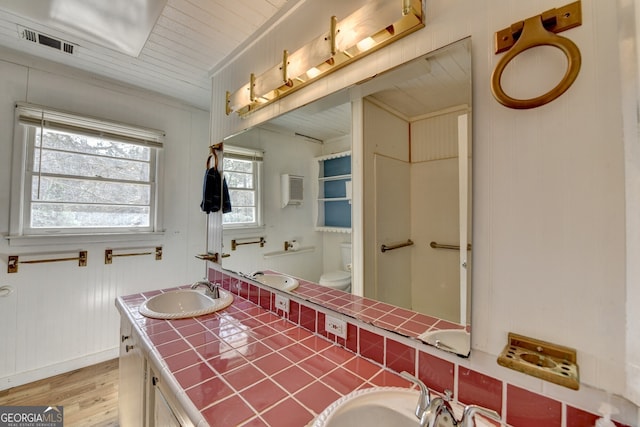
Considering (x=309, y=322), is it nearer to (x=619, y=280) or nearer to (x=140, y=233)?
(x=619, y=280)

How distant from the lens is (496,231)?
691 mm

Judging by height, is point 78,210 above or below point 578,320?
above

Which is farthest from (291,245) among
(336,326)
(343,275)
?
(336,326)

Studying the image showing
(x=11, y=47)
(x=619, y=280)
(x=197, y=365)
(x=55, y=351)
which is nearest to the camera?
(x=619, y=280)

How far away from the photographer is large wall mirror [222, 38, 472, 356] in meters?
0.79

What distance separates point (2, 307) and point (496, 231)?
119 inches

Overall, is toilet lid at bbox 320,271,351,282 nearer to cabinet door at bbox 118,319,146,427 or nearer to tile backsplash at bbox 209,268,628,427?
tile backsplash at bbox 209,268,628,427

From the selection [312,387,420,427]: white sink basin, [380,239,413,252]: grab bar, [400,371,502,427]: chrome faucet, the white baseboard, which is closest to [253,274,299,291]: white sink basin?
[380,239,413,252]: grab bar

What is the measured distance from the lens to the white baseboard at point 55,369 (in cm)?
185

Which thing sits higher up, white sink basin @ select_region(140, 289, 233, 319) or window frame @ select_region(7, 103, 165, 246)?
window frame @ select_region(7, 103, 165, 246)

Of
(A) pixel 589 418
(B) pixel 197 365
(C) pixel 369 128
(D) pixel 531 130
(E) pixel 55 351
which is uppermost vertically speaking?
(C) pixel 369 128

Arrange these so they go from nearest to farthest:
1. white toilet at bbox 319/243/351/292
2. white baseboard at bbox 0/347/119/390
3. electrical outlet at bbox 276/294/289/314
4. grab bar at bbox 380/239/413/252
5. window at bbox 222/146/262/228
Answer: grab bar at bbox 380/239/413/252, white toilet at bbox 319/243/351/292, electrical outlet at bbox 276/294/289/314, window at bbox 222/146/262/228, white baseboard at bbox 0/347/119/390

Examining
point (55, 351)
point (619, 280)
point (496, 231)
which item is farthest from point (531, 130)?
point (55, 351)

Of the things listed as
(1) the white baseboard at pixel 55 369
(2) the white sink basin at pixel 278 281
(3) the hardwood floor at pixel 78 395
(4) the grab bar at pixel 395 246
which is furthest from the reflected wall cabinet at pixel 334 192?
(1) the white baseboard at pixel 55 369
